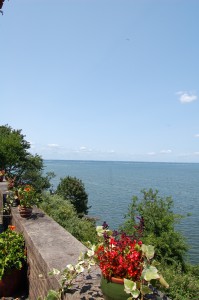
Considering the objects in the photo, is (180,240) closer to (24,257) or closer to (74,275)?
(24,257)

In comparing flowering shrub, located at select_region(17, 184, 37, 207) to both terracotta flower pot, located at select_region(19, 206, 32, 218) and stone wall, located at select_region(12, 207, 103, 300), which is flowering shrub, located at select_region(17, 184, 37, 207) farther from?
stone wall, located at select_region(12, 207, 103, 300)

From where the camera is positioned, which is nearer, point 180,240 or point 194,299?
point 194,299

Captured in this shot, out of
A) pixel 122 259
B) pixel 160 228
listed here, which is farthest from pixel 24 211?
pixel 160 228

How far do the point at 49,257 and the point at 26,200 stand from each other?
3008 mm

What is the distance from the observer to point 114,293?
9.20 feet

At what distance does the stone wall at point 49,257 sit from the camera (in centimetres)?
344

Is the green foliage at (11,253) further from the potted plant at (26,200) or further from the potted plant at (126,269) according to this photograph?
the potted plant at (126,269)

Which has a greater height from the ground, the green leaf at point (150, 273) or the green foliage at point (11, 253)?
the green leaf at point (150, 273)

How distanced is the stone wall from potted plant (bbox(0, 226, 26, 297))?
0.59 feet

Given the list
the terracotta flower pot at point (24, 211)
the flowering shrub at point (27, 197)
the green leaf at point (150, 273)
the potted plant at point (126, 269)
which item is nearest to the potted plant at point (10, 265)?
the terracotta flower pot at point (24, 211)

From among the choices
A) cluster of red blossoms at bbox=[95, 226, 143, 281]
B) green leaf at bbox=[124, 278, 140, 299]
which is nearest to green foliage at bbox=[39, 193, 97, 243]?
cluster of red blossoms at bbox=[95, 226, 143, 281]

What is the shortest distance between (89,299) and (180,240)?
12.3 metres

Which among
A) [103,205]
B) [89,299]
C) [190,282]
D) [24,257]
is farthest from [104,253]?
[103,205]

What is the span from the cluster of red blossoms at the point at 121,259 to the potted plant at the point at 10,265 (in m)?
2.76
